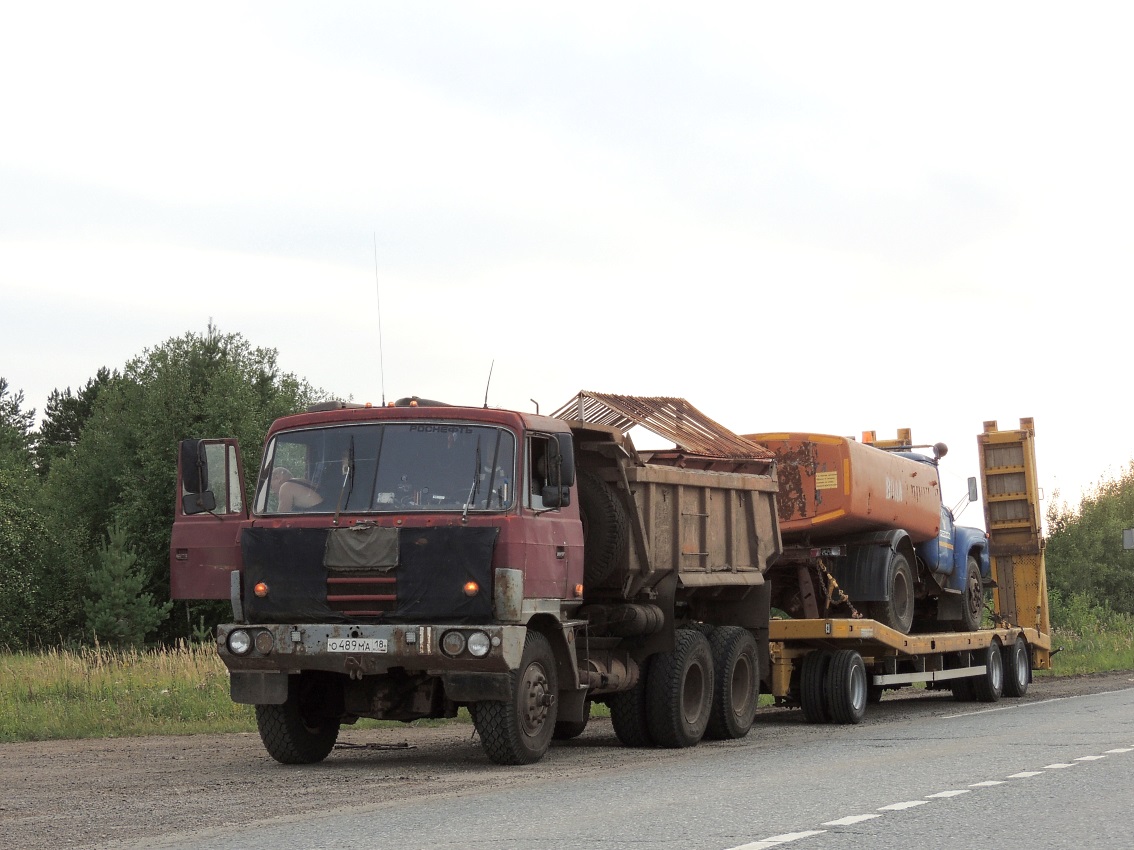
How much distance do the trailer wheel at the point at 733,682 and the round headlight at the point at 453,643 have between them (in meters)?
4.45

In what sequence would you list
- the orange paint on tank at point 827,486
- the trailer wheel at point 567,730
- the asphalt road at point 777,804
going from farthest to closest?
the orange paint on tank at point 827,486, the trailer wheel at point 567,730, the asphalt road at point 777,804

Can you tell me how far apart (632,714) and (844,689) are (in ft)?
13.1

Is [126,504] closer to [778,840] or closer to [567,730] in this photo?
[567,730]

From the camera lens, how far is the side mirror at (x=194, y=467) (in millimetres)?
12664

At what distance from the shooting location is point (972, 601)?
75.3 ft

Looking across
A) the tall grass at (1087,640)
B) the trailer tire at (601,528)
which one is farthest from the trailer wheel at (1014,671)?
the trailer tire at (601,528)

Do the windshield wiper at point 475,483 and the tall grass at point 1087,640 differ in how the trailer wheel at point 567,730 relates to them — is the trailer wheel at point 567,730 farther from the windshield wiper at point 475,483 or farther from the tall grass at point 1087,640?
the tall grass at point 1087,640

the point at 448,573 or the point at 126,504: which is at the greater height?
the point at 126,504

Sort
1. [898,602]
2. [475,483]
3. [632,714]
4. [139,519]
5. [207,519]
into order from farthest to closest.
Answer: [139,519] → [898,602] → [632,714] → [207,519] → [475,483]

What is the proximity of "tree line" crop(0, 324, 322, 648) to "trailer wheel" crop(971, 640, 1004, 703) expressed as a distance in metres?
36.1

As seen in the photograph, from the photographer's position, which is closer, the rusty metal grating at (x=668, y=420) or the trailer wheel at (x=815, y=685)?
the rusty metal grating at (x=668, y=420)


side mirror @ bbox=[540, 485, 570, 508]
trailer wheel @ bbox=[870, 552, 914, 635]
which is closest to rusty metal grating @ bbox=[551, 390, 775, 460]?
side mirror @ bbox=[540, 485, 570, 508]

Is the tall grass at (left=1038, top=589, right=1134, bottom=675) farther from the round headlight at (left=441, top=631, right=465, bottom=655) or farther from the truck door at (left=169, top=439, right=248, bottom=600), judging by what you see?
the truck door at (left=169, top=439, right=248, bottom=600)

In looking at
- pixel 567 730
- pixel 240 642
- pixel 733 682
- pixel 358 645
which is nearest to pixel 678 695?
pixel 733 682
